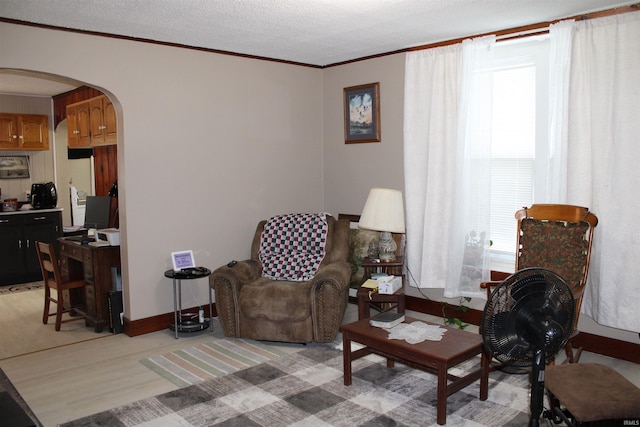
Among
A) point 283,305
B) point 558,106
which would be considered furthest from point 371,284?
point 558,106

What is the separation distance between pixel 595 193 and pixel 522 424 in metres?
1.72

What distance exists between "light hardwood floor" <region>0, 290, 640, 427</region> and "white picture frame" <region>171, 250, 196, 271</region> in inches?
22.4

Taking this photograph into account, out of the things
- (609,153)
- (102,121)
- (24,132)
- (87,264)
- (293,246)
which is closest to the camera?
(609,153)

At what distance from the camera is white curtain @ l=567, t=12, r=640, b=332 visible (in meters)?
3.45

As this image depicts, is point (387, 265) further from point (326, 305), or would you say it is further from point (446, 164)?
point (446, 164)

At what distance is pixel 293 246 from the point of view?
4.67 metres

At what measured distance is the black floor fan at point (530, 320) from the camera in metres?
2.06

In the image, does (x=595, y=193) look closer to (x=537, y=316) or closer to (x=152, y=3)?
(x=537, y=316)

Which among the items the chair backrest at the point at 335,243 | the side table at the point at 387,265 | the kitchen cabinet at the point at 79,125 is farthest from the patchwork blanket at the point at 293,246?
the kitchen cabinet at the point at 79,125

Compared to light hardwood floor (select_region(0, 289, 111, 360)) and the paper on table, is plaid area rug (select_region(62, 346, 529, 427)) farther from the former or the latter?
light hardwood floor (select_region(0, 289, 111, 360))

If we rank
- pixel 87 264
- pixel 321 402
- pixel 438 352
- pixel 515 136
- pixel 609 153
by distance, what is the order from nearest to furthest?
pixel 438 352 < pixel 321 402 < pixel 609 153 < pixel 515 136 < pixel 87 264

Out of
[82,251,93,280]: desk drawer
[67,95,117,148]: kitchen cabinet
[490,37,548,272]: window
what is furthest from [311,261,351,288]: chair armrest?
[67,95,117,148]: kitchen cabinet

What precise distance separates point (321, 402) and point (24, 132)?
6.13 metres

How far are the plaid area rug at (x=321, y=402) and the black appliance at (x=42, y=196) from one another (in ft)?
14.9
